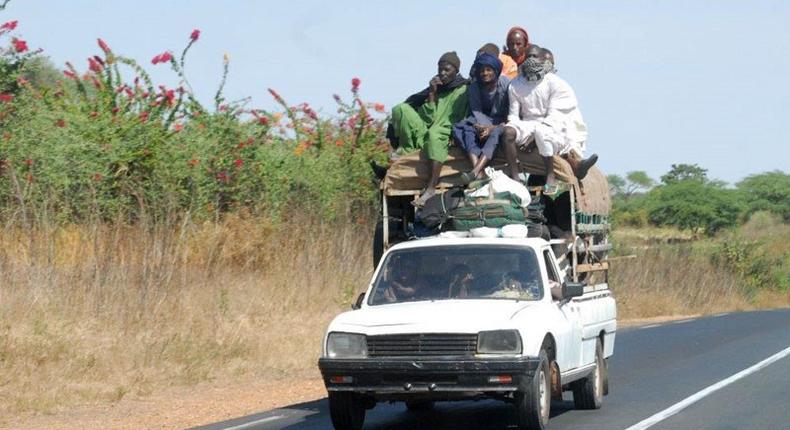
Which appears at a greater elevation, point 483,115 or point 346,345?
point 483,115

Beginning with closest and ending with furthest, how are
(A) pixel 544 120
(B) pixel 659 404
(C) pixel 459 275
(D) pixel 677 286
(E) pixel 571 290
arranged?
(E) pixel 571 290
(C) pixel 459 275
(B) pixel 659 404
(A) pixel 544 120
(D) pixel 677 286

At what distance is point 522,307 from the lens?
1132 cm

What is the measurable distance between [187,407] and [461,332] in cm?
440

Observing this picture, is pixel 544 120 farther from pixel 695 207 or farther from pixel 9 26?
pixel 695 207

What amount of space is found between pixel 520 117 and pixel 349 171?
488 inches

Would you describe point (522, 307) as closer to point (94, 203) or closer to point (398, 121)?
point (398, 121)

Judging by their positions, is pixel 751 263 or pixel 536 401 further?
pixel 751 263

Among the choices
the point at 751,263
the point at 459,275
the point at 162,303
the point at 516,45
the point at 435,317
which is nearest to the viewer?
the point at 435,317

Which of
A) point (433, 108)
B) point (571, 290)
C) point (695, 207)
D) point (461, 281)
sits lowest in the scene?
point (571, 290)

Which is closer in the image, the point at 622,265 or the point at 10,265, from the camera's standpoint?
the point at 10,265

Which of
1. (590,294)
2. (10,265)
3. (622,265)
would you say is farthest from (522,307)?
(622,265)

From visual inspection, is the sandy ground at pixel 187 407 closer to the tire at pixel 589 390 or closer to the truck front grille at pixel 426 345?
the truck front grille at pixel 426 345

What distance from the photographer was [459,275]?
12.1 m

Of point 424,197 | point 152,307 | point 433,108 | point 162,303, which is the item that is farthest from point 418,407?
point 162,303
